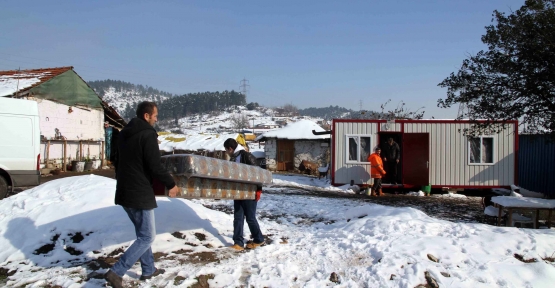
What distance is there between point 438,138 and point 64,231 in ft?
45.2

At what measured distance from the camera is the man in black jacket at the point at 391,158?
15.3m

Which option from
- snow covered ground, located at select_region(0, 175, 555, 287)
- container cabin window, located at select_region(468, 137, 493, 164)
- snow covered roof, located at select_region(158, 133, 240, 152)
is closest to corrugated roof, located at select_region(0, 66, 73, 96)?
snow covered ground, located at select_region(0, 175, 555, 287)

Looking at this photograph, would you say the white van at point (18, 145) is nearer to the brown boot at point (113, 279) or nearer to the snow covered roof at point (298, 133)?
the brown boot at point (113, 279)

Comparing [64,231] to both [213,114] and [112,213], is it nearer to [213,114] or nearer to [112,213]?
[112,213]

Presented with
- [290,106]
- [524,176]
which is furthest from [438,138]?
[290,106]

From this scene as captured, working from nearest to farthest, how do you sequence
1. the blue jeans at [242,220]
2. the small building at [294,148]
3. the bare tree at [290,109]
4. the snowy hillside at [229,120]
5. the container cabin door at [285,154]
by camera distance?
the blue jeans at [242,220] < the small building at [294,148] < the container cabin door at [285,154] < the snowy hillside at [229,120] < the bare tree at [290,109]

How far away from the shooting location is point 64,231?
5.67 m

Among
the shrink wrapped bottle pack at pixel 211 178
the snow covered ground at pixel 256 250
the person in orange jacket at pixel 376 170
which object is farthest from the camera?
the person in orange jacket at pixel 376 170

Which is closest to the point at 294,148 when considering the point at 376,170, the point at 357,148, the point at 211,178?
the point at 357,148

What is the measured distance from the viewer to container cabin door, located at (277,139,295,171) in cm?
2778

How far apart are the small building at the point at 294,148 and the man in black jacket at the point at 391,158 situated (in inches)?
407

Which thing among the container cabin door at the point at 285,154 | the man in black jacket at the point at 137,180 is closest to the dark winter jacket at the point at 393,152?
the man in black jacket at the point at 137,180

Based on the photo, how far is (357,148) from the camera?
15977mm

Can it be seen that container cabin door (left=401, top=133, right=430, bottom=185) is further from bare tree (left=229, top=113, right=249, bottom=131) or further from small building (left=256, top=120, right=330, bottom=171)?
bare tree (left=229, top=113, right=249, bottom=131)
